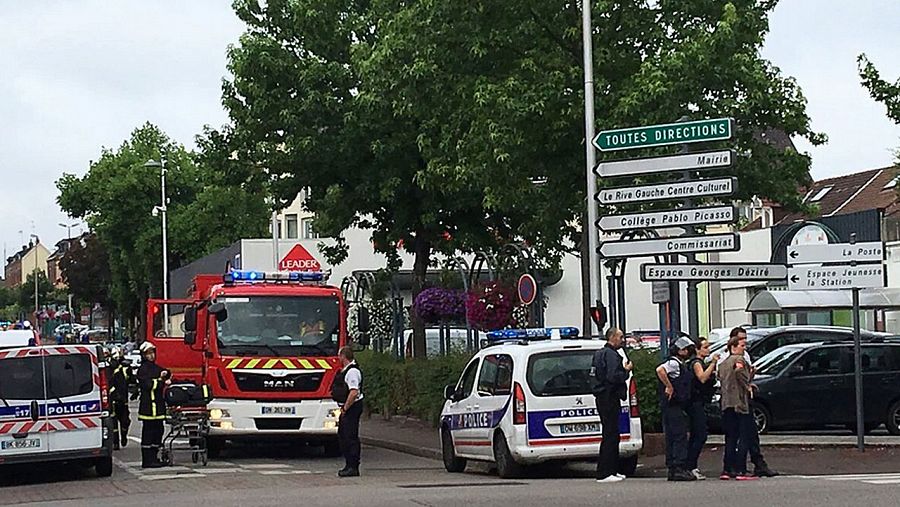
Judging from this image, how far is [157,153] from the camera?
79562 mm

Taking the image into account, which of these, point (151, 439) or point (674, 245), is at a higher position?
point (674, 245)

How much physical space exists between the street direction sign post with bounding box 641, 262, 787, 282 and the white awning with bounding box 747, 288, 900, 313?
57.9ft

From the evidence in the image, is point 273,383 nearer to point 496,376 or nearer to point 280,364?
point 280,364

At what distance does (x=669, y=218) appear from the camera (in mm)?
20344

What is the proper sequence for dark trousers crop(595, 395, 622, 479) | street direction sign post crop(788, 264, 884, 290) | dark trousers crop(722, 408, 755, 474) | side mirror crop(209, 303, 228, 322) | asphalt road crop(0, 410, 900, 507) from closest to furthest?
asphalt road crop(0, 410, 900, 507) < dark trousers crop(595, 395, 622, 479) < dark trousers crop(722, 408, 755, 474) < street direction sign post crop(788, 264, 884, 290) < side mirror crop(209, 303, 228, 322)

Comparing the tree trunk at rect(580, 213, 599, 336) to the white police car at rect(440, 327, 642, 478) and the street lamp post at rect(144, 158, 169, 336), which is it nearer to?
the white police car at rect(440, 327, 642, 478)

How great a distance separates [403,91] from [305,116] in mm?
6424

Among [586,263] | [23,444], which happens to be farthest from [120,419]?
[586,263]

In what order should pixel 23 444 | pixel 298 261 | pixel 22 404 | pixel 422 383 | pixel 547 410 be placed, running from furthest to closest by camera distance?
pixel 298 261 < pixel 422 383 < pixel 22 404 < pixel 23 444 < pixel 547 410

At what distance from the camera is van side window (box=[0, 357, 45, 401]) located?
66.5 ft

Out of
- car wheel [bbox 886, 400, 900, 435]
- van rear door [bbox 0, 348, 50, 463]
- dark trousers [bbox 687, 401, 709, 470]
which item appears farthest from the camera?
car wheel [bbox 886, 400, 900, 435]

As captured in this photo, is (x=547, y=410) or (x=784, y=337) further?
(x=784, y=337)

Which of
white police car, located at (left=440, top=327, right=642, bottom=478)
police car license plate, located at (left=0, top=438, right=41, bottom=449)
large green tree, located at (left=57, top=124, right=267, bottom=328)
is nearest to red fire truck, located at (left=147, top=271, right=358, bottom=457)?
police car license plate, located at (left=0, top=438, right=41, bottom=449)

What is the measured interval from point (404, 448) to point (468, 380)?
19.2 feet
